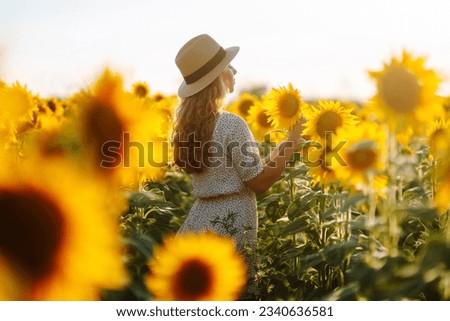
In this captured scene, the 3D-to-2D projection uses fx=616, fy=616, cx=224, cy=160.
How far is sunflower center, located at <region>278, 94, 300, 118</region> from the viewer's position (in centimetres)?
370

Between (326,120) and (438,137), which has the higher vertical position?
(326,120)

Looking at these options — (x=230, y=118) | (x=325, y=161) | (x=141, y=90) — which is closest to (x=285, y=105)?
(x=230, y=118)

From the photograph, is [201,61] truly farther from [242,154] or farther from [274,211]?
[274,211]

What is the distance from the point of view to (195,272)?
78.8 inches

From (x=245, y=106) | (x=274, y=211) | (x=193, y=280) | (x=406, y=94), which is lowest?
(x=193, y=280)

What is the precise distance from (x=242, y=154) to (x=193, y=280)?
1343 mm

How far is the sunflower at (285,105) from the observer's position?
370cm

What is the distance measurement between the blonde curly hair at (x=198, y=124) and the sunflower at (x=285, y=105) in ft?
1.98

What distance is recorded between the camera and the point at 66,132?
1.70 m

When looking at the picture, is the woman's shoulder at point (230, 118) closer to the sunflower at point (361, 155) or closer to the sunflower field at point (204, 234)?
the sunflower field at point (204, 234)

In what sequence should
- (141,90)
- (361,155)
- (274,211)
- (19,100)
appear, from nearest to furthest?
(361,155)
(274,211)
(19,100)
(141,90)

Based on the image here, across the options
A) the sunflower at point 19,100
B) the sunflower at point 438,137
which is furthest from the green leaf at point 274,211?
the sunflower at point 19,100

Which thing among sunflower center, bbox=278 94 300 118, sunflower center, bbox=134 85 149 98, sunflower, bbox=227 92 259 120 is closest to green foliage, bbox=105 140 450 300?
sunflower center, bbox=278 94 300 118
